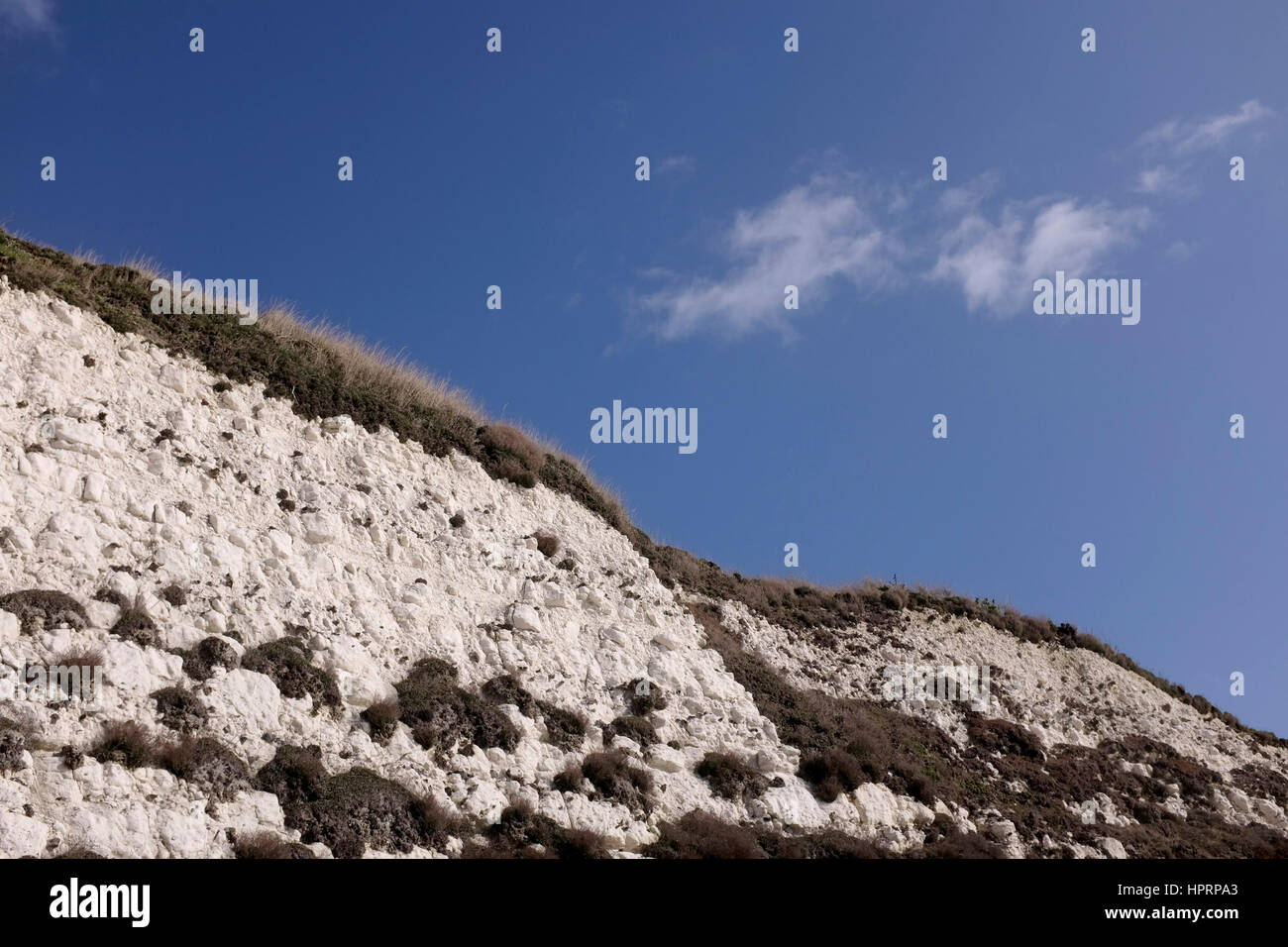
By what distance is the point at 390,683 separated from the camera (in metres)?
18.7

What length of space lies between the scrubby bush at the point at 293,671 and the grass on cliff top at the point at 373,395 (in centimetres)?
777

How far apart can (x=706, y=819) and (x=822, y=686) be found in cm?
1085

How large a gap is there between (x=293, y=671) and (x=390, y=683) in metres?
2.20

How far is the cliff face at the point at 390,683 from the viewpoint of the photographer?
14.3m

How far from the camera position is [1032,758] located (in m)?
29.5

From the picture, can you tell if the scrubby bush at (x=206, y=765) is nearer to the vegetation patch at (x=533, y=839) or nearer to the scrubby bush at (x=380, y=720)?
the scrubby bush at (x=380, y=720)

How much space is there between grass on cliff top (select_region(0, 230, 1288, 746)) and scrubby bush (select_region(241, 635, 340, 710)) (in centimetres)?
777

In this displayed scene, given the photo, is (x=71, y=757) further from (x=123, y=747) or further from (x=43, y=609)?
(x=43, y=609)

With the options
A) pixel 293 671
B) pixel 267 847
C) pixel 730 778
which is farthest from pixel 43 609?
pixel 730 778

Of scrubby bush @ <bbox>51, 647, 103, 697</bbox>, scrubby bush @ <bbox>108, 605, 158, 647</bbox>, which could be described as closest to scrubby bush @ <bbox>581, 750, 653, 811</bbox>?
scrubby bush @ <bbox>108, 605, 158, 647</bbox>

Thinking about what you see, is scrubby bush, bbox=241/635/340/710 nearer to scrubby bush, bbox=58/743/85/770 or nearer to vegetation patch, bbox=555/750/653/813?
scrubby bush, bbox=58/743/85/770

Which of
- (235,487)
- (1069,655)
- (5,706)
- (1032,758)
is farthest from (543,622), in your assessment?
(1069,655)

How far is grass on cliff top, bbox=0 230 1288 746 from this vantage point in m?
21.7

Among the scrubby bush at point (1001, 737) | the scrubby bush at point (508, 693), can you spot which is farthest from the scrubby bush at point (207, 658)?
the scrubby bush at point (1001, 737)
